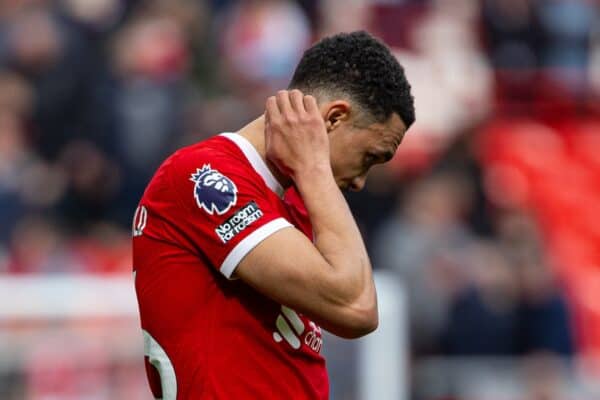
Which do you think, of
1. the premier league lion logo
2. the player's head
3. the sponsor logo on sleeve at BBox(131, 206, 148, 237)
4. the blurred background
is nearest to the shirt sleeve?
the premier league lion logo

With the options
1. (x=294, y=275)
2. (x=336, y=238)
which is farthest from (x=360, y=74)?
(x=294, y=275)

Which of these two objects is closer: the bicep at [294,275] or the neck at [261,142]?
the bicep at [294,275]

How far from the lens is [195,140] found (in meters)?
10.1

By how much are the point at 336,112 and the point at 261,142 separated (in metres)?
0.21

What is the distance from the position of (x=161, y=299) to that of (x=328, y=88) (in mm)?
678

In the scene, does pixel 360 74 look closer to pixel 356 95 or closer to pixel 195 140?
pixel 356 95

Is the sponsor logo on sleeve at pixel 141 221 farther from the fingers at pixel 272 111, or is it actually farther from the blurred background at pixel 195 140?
the blurred background at pixel 195 140

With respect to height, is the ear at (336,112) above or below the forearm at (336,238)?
above

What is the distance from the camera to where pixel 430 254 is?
32.2 ft

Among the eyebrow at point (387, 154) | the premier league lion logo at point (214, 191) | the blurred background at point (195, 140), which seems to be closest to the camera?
the premier league lion logo at point (214, 191)

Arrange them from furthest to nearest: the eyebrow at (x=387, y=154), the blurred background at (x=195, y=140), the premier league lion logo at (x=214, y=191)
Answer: the blurred background at (x=195, y=140) → the eyebrow at (x=387, y=154) → the premier league lion logo at (x=214, y=191)

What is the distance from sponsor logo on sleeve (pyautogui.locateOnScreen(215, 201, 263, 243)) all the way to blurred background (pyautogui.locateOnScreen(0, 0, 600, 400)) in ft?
14.2

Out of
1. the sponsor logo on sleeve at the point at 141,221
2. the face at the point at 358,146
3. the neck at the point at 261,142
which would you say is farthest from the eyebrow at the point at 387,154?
the sponsor logo on sleeve at the point at 141,221

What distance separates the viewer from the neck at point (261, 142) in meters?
3.72
